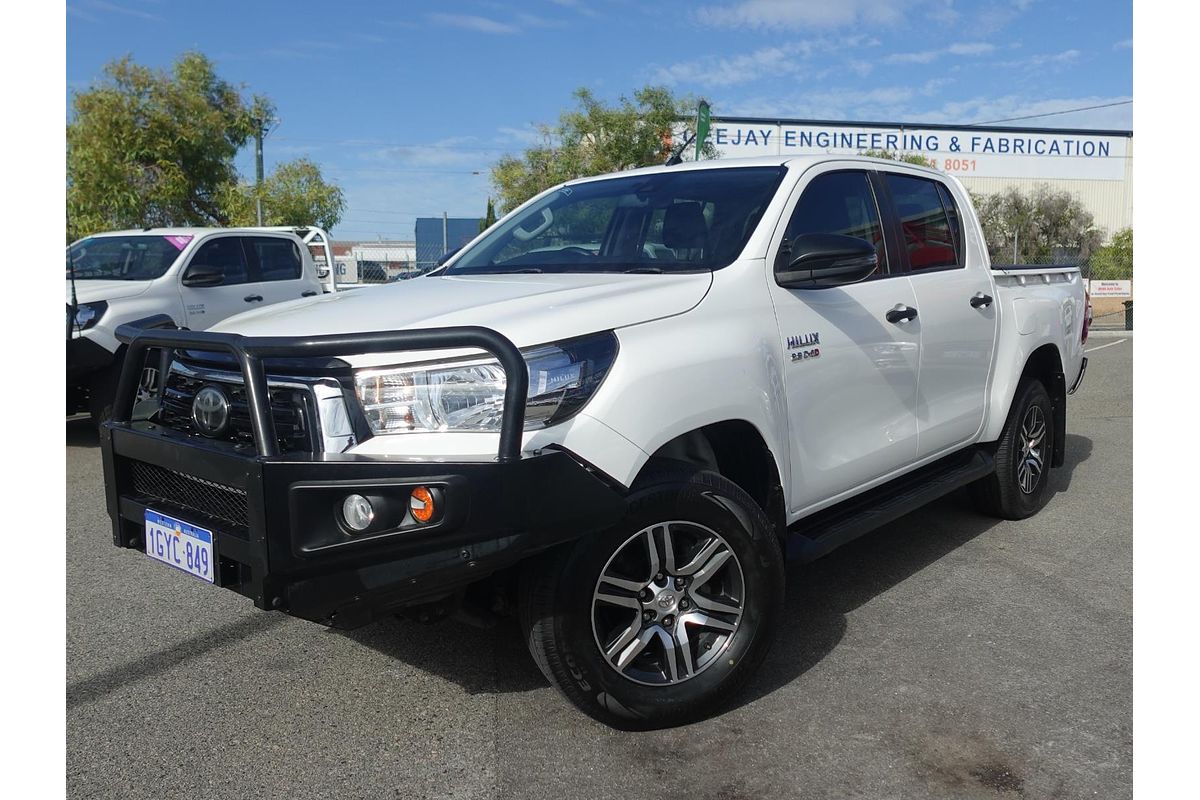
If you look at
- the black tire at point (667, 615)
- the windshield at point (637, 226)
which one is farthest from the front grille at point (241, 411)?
the windshield at point (637, 226)

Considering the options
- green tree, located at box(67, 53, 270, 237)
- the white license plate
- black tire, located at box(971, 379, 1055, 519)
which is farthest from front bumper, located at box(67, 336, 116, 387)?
green tree, located at box(67, 53, 270, 237)

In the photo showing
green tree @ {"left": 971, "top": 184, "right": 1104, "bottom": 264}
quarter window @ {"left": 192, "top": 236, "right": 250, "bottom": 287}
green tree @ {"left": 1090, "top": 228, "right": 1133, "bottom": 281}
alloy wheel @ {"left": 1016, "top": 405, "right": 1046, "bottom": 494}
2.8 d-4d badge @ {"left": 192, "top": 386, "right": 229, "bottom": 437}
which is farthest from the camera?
green tree @ {"left": 971, "top": 184, "right": 1104, "bottom": 264}

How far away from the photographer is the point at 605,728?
10.3 feet

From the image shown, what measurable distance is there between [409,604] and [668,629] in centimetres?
86

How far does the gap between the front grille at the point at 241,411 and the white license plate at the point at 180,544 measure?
0.27 m

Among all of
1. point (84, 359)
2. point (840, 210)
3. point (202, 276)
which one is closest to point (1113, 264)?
point (202, 276)

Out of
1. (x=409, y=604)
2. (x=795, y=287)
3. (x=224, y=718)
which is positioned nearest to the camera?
(x=409, y=604)

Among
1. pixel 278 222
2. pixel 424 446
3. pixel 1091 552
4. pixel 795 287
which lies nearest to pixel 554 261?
pixel 795 287

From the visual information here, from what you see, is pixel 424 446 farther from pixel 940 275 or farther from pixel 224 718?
pixel 940 275

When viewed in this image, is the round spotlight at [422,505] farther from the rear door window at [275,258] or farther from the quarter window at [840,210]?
the rear door window at [275,258]

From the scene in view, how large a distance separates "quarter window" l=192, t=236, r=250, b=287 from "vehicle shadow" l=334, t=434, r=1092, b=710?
631 cm

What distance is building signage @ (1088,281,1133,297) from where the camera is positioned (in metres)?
25.2

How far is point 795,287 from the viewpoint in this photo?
361 cm

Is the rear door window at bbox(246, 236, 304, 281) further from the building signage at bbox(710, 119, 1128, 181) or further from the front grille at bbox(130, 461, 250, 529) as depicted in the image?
the building signage at bbox(710, 119, 1128, 181)
